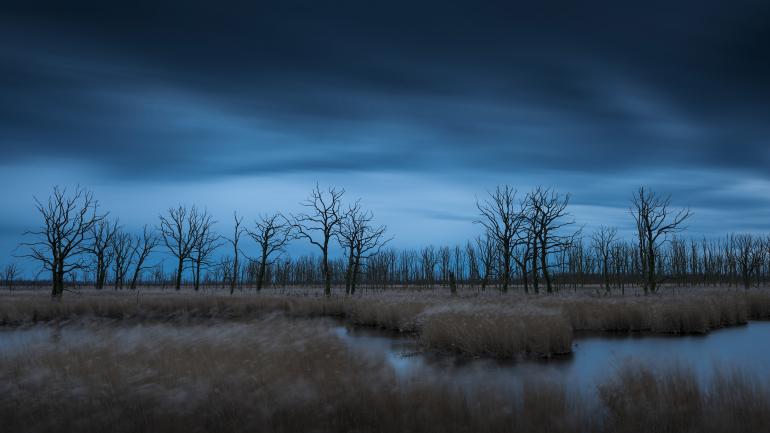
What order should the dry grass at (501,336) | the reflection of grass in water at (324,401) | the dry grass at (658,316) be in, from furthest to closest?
the dry grass at (658,316) < the dry grass at (501,336) < the reflection of grass in water at (324,401)

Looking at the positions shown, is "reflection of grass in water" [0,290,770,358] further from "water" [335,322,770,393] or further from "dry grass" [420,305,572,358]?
"water" [335,322,770,393]

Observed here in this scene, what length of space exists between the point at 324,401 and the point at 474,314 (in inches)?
466

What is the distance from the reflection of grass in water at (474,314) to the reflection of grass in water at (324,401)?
6.23m

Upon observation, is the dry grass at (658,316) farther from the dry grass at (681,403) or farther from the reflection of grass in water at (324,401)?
the reflection of grass in water at (324,401)

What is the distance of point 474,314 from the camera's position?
1770 cm

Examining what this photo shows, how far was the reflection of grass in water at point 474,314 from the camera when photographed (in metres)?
14.0

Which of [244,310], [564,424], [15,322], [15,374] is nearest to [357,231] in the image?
[244,310]

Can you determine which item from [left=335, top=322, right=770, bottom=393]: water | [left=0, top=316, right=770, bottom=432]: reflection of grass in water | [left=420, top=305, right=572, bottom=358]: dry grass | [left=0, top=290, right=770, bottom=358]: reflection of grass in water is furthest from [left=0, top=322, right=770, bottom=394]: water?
[left=0, top=316, right=770, bottom=432]: reflection of grass in water

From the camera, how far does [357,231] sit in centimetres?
3462

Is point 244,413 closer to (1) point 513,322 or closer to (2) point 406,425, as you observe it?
(2) point 406,425

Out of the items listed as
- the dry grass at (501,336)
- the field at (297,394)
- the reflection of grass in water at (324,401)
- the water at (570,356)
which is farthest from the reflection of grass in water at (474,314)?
the reflection of grass in water at (324,401)

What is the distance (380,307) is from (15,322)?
16.2 metres

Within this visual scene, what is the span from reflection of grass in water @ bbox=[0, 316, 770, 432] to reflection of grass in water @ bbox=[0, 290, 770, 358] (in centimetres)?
623

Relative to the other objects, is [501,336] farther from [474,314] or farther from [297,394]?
[297,394]
